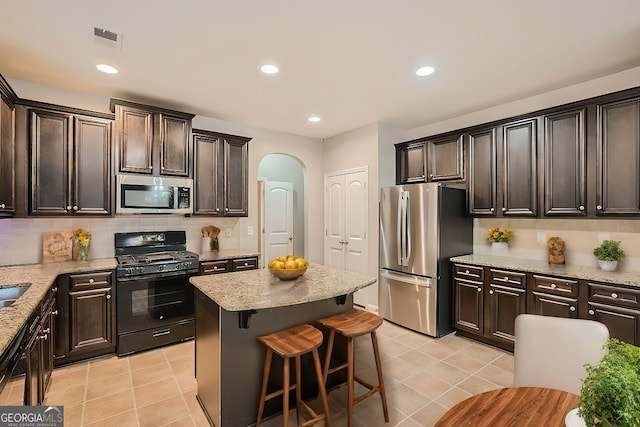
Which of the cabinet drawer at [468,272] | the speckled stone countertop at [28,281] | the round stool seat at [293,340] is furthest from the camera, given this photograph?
the cabinet drawer at [468,272]

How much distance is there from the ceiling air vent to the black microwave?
1379 mm

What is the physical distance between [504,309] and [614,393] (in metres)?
2.89

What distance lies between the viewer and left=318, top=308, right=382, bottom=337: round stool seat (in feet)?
7.02

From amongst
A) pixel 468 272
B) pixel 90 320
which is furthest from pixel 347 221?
pixel 90 320

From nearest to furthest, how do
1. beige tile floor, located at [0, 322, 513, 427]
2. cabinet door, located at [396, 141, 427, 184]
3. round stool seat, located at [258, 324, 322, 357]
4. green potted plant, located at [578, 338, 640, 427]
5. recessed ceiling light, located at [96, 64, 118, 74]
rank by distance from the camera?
green potted plant, located at [578, 338, 640, 427], round stool seat, located at [258, 324, 322, 357], beige tile floor, located at [0, 322, 513, 427], recessed ceiling light, located at [96, 64, 118, 74], cabinet door, located at [396, 141, 427, 184]

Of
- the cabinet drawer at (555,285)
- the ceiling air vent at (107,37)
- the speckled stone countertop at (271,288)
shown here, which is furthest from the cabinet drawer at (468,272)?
the ceiling air vent at (107,37)

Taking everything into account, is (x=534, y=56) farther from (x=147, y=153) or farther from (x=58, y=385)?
(x=58, y=385)

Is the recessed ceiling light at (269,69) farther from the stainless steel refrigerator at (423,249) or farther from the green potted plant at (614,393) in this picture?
the green potted plant at (614,393)

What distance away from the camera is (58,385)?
2.65 metres

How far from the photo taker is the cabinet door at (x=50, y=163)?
300 centimetres

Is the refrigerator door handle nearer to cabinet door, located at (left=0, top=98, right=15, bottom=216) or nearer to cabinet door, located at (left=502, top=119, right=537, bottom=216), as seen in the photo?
cabinet door, located at (left=502, top=119, right=537, bottom=216)

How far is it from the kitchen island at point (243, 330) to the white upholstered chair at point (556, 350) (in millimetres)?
1057

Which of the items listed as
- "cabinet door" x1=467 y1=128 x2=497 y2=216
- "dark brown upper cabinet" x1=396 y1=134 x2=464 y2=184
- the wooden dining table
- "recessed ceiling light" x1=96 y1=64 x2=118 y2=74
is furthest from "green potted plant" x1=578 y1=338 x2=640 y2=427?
"recessed ceiling light" x1=96 y1=64 x2=118 y2=74

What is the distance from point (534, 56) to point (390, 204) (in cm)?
213
